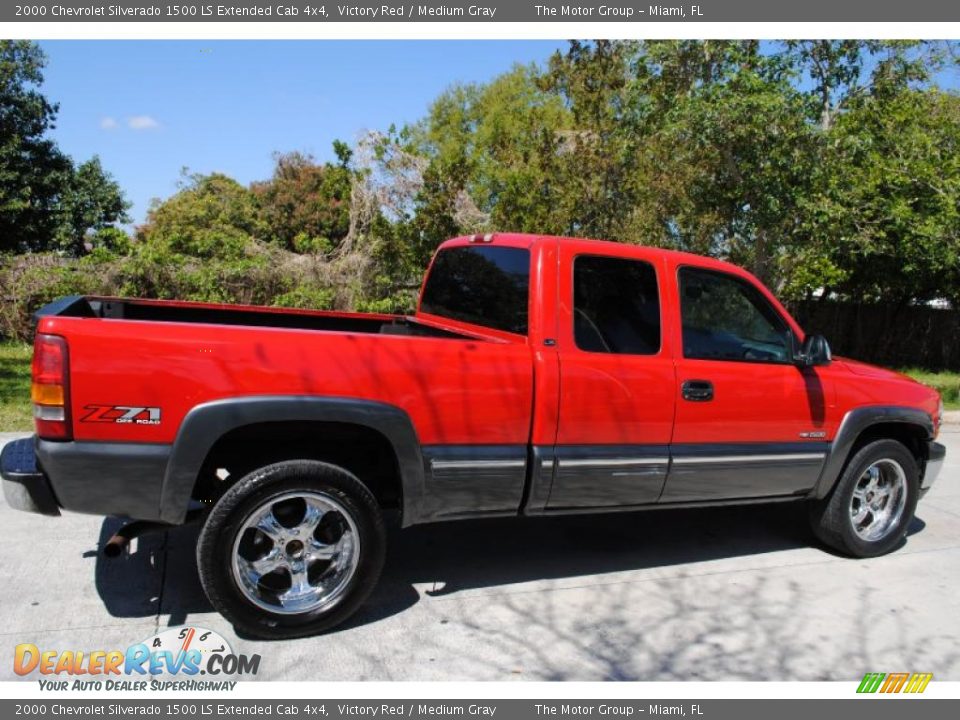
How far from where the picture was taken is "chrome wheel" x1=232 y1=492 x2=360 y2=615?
355 centimetres

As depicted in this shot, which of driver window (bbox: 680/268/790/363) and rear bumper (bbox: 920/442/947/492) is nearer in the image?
driver window (bbox: 680/268/790/363)

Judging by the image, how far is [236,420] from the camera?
336 centimetres

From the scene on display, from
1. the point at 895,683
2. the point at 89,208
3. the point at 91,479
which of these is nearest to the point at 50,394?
the point at 91,479

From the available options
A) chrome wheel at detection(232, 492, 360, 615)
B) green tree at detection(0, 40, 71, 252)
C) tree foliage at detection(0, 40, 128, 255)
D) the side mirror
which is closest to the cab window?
the side mirror

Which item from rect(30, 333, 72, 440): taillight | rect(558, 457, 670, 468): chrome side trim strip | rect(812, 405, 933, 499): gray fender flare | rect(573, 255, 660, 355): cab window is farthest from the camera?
rect(812, 405, 933, 499): gray fender flare

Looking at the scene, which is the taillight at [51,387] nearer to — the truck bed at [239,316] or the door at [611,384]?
the truck bed at [239,316]

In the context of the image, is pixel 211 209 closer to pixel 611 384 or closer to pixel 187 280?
pixel 187 280

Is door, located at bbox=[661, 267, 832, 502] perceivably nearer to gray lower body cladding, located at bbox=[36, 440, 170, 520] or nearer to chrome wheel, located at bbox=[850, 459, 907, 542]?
chrome wheel, located at bbox=[850, 459, 907, 542]

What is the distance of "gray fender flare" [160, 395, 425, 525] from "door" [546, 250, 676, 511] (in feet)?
3.08

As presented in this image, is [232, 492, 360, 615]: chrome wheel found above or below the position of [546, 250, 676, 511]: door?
below

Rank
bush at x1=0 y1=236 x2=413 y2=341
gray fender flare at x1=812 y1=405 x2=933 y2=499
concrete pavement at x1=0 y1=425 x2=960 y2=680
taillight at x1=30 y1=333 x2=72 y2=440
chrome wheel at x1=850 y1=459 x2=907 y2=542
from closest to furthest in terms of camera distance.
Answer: taillight at x1=30 y1=333 x2=72 y2=440, concrete pavement at x1=0 y1=425 x2=960 y2=680, gray fender flare at x1=812 y1=405 x2=933 y2=499, chrome wheel at x1=850 y1=459 x2=907 y2=542, bush at x1=0 y1=236 x2=413 y2=341

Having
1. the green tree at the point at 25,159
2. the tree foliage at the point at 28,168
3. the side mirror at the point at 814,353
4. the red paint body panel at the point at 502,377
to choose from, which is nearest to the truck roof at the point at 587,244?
the red paint body panel at the point at 502,377

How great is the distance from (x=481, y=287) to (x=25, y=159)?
1944 cm

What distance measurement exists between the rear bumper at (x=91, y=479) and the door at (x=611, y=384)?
1.93 meters
